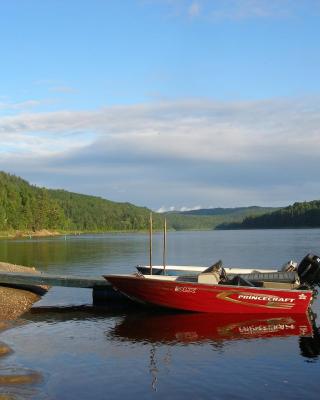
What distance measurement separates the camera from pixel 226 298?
22.4m

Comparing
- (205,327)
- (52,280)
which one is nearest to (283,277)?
(205,327)

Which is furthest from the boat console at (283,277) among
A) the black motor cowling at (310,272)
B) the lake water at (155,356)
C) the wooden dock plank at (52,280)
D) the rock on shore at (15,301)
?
the rock on shore at (15,301)

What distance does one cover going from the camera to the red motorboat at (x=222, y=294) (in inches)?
880

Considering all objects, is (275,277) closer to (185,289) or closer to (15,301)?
(185,289)

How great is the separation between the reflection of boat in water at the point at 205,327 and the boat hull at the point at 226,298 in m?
0.31

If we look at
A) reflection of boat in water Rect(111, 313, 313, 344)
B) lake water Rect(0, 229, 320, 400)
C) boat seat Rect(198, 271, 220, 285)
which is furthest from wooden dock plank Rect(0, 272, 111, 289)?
boat seat Rect(198, 271, 220, 285)

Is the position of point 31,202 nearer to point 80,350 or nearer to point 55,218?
point 55,218

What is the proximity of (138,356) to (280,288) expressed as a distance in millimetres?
9143

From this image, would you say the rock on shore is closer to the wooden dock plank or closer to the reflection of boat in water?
the wooden dock plank

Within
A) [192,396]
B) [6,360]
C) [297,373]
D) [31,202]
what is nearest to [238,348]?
[297,373]

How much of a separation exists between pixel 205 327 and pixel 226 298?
234 centimetres

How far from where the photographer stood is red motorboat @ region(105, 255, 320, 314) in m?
22.4

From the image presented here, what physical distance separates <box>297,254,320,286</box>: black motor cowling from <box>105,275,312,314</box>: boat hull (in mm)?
1535

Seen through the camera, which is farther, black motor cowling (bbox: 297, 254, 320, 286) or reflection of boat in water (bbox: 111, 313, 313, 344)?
black motor cowling (bbox: 297, 254, 320, 286)
